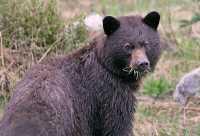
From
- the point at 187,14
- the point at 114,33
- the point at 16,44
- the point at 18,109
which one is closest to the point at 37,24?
the point at 16,44

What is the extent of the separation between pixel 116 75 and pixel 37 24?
2676 millimetres

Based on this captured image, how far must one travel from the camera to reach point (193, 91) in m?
10.0

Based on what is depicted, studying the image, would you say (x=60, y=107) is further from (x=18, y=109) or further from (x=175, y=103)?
(x=175, y=103)

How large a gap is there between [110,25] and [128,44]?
0.30m

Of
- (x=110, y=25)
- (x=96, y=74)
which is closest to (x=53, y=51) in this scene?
(x=96, y=74)

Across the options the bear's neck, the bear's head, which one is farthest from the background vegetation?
the bear's head

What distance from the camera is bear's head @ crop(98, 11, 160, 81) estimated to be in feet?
24.8

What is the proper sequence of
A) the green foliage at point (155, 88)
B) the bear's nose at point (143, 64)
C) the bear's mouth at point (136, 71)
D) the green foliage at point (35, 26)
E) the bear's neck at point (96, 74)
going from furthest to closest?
the green foliage at point (155, 88), the green foliage at point (35, 26), the bear's neck at point (96, 74), the bear's mouth at point (136, 71), the bear's nose at point (143, 64)

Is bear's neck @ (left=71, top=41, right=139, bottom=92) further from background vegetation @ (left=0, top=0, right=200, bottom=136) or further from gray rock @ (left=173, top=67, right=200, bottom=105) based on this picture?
gray rock @ (left=173, top=67, right=200, bottom=105)

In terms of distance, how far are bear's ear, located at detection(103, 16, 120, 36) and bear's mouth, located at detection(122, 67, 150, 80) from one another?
18.1 inches

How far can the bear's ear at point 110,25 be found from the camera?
7555 mm

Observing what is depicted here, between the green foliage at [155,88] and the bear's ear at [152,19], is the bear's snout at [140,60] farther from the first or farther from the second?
the green foliage at [155,88]

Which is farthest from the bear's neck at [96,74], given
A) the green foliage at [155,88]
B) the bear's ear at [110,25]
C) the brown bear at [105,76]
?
the green foliage at [155,88]

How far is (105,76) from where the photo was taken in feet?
25.2
